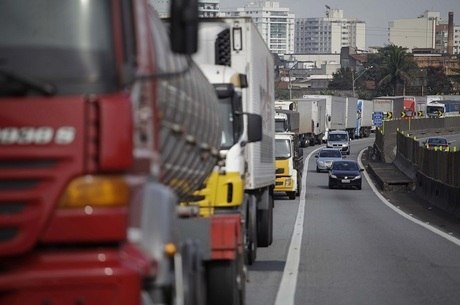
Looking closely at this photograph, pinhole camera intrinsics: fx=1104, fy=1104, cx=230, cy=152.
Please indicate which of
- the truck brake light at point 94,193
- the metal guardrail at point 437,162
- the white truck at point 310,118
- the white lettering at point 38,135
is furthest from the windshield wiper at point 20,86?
the white truck at point 310,118

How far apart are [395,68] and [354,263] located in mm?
153585

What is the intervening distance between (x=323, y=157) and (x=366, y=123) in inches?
2302

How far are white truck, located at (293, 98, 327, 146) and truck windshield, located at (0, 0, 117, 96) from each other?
80.5 m

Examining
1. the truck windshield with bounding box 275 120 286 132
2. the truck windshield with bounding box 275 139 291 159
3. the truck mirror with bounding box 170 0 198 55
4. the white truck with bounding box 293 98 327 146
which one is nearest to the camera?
the truck mirror with bounding box 170 0 198 55

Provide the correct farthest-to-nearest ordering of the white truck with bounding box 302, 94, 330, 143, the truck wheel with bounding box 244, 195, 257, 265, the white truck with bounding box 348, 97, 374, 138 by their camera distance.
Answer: the white truck with bounding box 348, 97, 374, 138
the white truck with bounding box 302, 94, 330, 143
the truck wheel with bounding box 244, 195, 257, 265

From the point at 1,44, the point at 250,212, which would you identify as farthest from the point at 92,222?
the point at 250,212

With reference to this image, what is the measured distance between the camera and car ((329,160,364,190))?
57062 millimetres

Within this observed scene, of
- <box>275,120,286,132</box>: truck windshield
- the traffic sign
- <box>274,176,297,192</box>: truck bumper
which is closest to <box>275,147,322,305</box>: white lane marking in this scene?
<box>274,176,297,192</box>: truck bumper

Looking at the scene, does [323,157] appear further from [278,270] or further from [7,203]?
[7,203]

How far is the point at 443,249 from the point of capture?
23.6 m

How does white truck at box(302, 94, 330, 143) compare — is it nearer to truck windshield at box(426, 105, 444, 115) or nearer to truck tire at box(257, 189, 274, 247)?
truck windshield at box(426, 105, 444, 115)

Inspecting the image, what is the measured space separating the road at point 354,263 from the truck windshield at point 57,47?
866 centimetres

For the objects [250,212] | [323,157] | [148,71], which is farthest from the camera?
[323,157]

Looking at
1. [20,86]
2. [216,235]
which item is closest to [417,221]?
[216,235]
